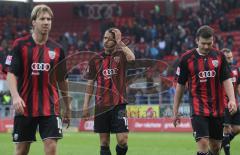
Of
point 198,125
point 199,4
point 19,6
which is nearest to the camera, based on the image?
point 198,125

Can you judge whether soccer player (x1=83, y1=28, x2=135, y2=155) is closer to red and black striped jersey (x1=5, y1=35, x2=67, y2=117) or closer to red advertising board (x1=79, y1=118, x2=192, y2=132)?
red and black striped jersey (x1=5, y1=35, x2=67, y2=117)

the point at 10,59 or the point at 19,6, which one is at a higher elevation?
the point at 19,6

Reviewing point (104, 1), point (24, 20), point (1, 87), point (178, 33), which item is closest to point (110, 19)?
point (104, 1)

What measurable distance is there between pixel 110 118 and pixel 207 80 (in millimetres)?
1876

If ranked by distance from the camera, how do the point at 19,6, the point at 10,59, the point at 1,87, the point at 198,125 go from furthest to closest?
1. the point at 19,6
2. the point at 1,87
3. the point at 198,125
4. the point at 10,59

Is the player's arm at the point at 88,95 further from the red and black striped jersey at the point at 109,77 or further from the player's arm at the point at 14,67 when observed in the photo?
the player's arm at the point at 14,67

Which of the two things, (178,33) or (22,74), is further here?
(178,33)

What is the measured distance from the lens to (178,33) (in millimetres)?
35062

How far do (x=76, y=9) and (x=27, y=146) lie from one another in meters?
37.5

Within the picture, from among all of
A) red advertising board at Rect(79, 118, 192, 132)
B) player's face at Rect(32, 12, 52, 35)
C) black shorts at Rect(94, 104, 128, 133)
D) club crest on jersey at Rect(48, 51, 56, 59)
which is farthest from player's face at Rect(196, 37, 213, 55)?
red advertising board at Rect(79, 118, 192, 132)

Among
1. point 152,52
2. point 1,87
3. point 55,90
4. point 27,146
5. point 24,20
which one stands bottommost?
point 27,146

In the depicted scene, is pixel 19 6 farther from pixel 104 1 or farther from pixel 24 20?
pixel 104 1

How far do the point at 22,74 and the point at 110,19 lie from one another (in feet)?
118

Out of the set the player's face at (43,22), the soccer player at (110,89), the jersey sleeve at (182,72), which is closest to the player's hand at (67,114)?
the player's face at (43,22)
